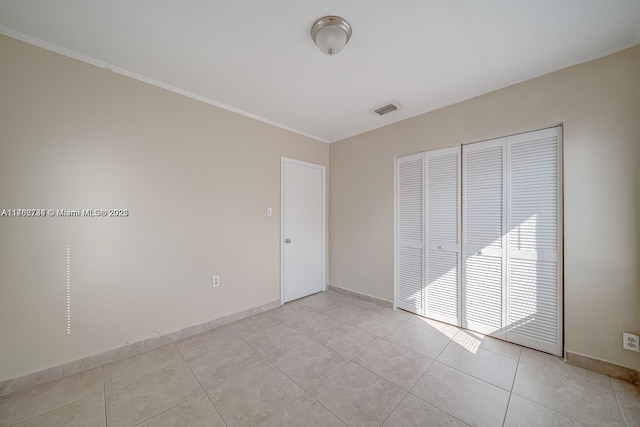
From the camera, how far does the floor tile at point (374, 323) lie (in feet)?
8.25

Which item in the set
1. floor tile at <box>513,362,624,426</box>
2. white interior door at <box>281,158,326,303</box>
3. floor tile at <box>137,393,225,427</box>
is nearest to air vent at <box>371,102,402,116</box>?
white interior door at <box>281,158,326,303</box>

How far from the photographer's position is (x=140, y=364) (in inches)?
76.2

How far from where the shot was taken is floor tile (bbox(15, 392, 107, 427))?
1.38 m

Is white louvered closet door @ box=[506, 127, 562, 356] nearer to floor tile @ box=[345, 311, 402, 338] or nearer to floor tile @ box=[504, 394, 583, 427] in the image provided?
floor tile @ box=[504, 394, 583, 427]

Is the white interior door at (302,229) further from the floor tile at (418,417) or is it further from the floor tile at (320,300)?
the floor tile at (418,417)

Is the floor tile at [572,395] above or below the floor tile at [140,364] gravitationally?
above

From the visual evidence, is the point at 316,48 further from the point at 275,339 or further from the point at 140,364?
the point at 140,364

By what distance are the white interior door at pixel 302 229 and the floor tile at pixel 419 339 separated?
4.97ft

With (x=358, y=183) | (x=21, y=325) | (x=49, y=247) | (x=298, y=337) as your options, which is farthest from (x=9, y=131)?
(x=358, y=183)

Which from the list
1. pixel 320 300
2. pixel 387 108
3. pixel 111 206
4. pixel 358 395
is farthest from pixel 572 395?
pixel 111 206

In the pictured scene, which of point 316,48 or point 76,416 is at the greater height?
point 316,48

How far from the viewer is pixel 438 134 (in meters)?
2.69

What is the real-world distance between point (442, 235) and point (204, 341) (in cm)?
283

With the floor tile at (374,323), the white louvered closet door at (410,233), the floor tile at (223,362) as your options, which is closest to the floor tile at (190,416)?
the floor tile at (223,362)
